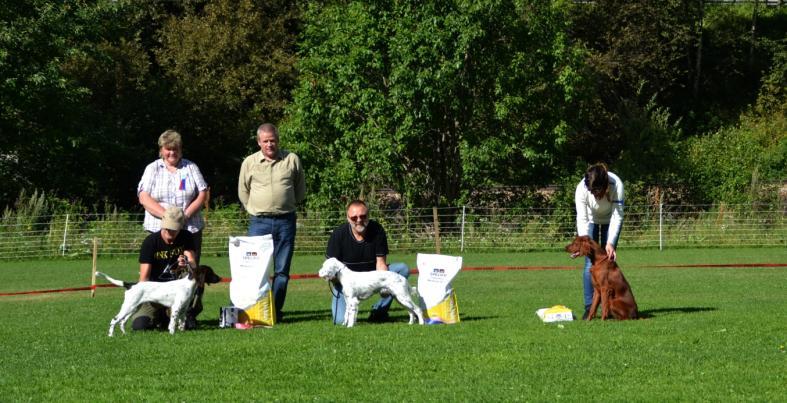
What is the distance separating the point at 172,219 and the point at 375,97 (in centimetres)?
1909

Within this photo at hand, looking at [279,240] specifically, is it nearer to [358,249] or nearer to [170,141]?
[358,249]

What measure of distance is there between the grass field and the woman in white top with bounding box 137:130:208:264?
98 centimetres

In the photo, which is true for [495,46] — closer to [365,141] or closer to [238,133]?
[365,141]

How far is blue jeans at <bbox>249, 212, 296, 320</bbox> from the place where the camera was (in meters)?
10.4

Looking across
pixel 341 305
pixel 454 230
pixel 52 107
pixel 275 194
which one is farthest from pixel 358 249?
pixel 52 107

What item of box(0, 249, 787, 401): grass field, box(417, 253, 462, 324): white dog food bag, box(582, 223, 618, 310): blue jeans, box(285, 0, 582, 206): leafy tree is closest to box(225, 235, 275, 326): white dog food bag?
box(0, 249, 787, 401): grass field

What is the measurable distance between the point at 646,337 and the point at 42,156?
26917mm

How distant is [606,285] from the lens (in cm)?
962

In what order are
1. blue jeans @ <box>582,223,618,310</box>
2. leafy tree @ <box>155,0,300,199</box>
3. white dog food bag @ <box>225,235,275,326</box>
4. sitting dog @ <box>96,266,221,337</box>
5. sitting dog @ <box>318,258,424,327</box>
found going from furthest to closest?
leafy tree @ <box>155,0,300,199</box>
blue jeans @ <box>582,223,618,310</box>
white dog food bag @ <box>225,235,275,326</box>
sitting dog @ <box>318,258,424,327</box>
sitting dog @ <box>96,266,221,337</box>

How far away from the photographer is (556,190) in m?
28.8

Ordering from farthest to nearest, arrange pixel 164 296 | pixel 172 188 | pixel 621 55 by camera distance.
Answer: pixel 621 55 → pixel 172 188 → pixel 164 296

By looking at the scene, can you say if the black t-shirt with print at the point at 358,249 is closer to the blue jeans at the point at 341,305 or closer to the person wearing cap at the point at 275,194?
the blue jeans at the point at 341,305

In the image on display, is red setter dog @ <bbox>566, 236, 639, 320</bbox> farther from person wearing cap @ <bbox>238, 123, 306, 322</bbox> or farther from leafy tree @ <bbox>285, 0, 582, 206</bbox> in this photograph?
leafy tree @ <bbox>285, 0, 582, 206</bbox>

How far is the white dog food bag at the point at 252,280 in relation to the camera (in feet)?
32.3
